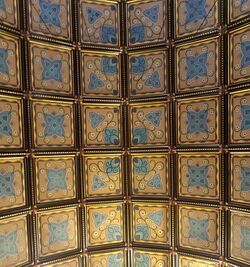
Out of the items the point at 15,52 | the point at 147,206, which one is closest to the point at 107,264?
the point at 147,206

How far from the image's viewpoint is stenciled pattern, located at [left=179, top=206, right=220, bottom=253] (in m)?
4.84

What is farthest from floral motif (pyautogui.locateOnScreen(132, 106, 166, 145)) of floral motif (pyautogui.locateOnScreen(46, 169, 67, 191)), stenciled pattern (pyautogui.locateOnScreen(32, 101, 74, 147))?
floral motif (pyautogui.locateOnScreen(46, 169, 67, 191))

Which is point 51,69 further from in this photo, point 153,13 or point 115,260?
Answer: point 115,260

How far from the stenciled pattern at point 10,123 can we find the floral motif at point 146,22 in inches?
87.9

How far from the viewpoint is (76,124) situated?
498cm

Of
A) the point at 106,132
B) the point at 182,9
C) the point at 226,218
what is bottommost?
the point at 226,218

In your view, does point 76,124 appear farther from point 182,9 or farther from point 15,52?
point 182,9

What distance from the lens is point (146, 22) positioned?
5.00 m

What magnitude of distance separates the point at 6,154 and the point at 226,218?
3.60m

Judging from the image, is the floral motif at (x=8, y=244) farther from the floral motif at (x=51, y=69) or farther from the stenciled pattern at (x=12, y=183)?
the floral motif at (x=51, y=69)

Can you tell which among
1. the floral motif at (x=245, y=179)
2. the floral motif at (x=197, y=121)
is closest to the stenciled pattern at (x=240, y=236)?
the floral motif at (x=245, y=179)

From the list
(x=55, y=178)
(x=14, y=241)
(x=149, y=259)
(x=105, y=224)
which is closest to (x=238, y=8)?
(x=55, y=178)

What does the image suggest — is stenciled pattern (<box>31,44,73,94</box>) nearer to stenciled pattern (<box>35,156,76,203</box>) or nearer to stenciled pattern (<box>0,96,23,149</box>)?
stenciled pattern (<box>0,96,23,149</box>)

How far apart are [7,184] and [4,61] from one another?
1846 mm
